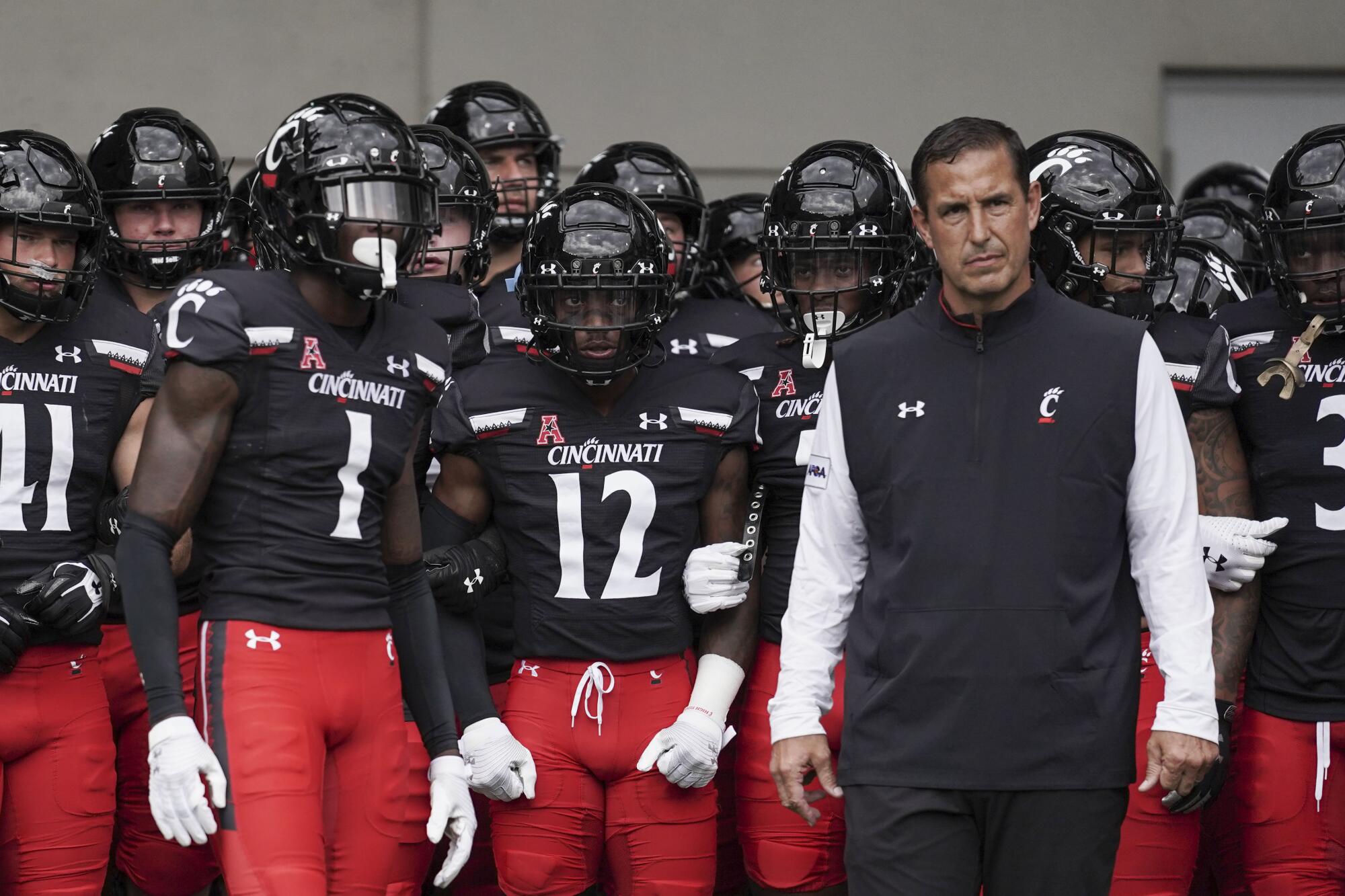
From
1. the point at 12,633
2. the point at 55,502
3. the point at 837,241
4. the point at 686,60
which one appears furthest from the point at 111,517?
the point at 686,60

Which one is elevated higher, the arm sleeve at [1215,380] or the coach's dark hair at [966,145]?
the coach's dark hair at [966,145]

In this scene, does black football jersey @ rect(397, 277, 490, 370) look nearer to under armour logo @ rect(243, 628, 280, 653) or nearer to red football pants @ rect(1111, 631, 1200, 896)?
under armour logo @ rect(243, 628, 280, 653)

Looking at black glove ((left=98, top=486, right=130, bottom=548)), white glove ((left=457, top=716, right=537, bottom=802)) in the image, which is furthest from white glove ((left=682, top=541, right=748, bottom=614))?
black glove ((left=98, top=486, right=130, bottom=548))

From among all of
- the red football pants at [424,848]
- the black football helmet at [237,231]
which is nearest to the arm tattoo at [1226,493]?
the red football pants at [424,848]

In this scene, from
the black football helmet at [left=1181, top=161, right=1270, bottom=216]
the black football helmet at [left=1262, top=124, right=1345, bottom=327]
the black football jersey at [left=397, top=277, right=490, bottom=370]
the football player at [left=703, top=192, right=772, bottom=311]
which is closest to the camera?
the black football helmet at [left=1262, top=124, right=1345, bottom=327]

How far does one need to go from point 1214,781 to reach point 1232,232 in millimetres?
2517

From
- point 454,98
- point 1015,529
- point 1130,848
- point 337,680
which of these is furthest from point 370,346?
point 454,98

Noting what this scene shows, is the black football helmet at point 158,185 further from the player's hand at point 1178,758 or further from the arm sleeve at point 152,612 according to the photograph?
the player's hand at point 1178,758

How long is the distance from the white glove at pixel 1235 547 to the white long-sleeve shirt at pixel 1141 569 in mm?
865

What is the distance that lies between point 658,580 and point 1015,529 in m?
1.14

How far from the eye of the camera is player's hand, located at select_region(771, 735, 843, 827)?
318cm

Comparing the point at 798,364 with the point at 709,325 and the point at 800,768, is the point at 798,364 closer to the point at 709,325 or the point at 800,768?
the point at 709,325

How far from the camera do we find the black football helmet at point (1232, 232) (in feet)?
18.7

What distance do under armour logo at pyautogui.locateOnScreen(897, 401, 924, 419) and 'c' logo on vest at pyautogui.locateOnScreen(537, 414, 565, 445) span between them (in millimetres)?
1065
